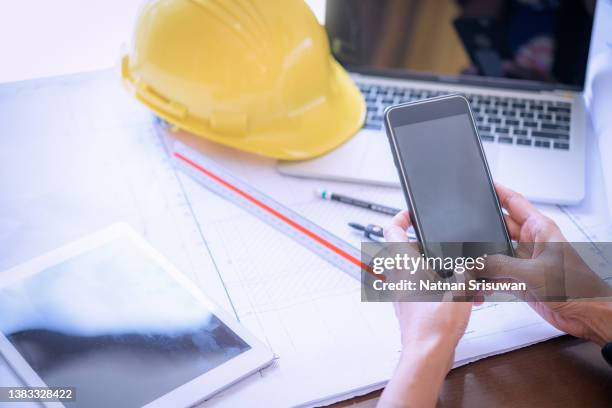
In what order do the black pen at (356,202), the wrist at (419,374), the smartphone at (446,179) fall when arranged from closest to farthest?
the wrist at (419,374) → the smartphone at (446,179) → the black pen at (356,202)

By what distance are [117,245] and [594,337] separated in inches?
19.3

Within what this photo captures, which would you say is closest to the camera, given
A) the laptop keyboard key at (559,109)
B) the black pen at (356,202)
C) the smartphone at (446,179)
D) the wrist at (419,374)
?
the wrist at (419,374)

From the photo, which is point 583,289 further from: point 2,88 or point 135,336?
point 2,88

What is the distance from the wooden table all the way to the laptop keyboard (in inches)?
12.1

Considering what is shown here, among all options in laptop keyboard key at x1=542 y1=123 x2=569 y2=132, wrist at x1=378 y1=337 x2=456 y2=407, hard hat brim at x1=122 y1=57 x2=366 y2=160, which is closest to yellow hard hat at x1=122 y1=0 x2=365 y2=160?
hard hat brim at x1=122 y1=57 x2=366 y2=160

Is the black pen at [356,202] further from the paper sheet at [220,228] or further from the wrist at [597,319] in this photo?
the wrist at [597,319]

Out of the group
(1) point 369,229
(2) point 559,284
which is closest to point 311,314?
(1) point 369,229

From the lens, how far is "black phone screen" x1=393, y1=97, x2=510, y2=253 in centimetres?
63

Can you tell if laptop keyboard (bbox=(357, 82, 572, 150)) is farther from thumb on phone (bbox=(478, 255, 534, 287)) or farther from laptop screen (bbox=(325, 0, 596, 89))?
thumb on phone (bbox=(478, 255, 534, 287))

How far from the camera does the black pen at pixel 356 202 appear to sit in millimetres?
753

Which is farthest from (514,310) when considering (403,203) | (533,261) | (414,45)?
(414,45)

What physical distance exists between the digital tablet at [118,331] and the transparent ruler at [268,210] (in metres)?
0.12

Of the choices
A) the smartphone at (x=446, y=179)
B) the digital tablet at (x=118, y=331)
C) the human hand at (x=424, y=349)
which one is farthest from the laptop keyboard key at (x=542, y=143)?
the digital tablet at (x=118, y=331)

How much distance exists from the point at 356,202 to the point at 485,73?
0.95 feet
